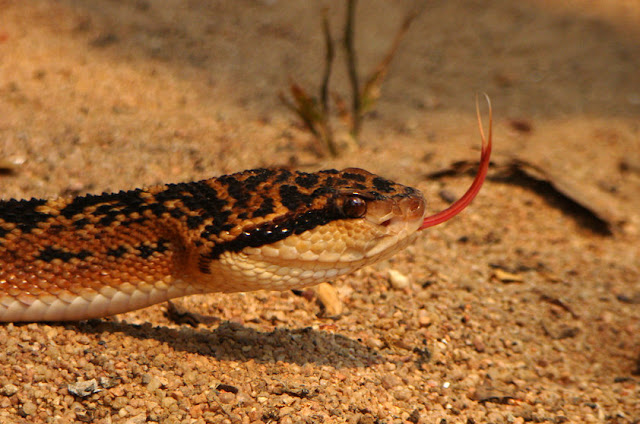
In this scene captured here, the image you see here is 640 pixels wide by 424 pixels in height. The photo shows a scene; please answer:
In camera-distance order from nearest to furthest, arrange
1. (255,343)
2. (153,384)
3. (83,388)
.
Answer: (83,388), (153,384), (255,343)

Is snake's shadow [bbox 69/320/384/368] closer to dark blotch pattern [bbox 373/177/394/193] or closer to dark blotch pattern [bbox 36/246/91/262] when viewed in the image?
dark blotch pattern [bbox 36/246/91/262]

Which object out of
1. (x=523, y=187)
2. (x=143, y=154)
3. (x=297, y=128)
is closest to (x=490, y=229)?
(x=523, y=187)

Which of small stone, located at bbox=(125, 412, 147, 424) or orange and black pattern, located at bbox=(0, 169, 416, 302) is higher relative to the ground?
orange and black pattern, located at bbox=(0, 169, 416, 302)

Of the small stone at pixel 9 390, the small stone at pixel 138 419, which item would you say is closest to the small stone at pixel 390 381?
the small stone at pixel 138 419

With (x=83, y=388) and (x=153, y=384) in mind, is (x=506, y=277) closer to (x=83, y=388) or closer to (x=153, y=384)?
(x=153, y=384)

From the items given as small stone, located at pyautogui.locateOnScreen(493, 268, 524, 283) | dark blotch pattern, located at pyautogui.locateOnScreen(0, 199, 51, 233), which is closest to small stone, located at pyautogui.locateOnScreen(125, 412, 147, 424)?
dark blotch pattern, located at pyautogui.locateOnScreen(0, 199, 51, 233)

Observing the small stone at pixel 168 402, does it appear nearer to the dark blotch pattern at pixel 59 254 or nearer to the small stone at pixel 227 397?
the small stone at pixel 227 397

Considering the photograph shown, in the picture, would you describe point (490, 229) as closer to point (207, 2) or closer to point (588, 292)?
point (588, 292)

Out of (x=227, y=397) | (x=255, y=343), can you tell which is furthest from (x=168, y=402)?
(x=255, y=343)
